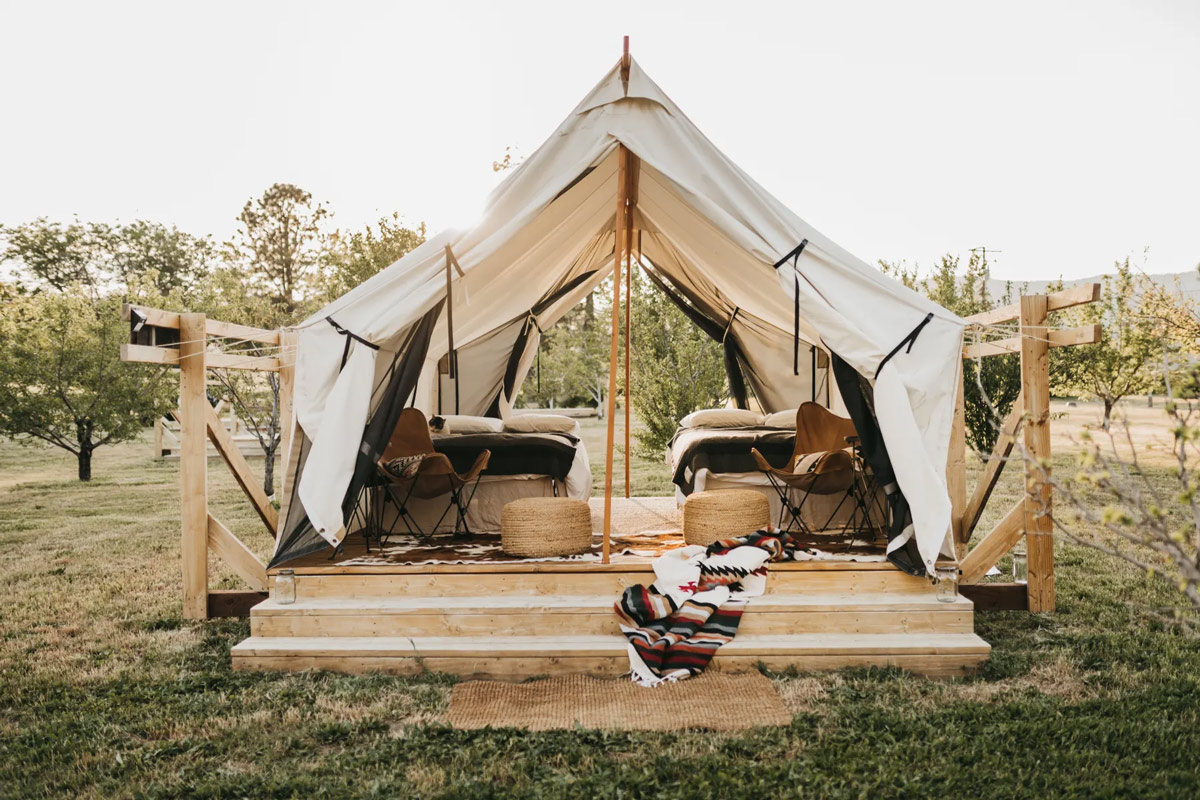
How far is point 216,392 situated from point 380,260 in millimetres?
4541

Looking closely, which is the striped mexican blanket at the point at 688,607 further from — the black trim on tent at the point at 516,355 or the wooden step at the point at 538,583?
the black trim on tent at the point at 516,355

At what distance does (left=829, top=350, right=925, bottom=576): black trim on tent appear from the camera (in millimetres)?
3424

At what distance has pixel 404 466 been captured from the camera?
450cm

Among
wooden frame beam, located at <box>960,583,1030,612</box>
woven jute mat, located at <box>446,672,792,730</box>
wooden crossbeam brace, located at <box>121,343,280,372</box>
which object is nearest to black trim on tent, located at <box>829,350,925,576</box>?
wooden frame beam, located at <box>960,583,1030,612</box>

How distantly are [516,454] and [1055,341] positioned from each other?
2.89 metres

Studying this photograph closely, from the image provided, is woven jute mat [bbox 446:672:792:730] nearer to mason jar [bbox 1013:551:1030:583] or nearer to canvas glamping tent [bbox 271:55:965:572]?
canvas glamping tent [bbox 271:55:965:572]

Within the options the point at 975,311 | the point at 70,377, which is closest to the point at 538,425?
the point at 975,311

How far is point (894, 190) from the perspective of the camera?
36.2 ft

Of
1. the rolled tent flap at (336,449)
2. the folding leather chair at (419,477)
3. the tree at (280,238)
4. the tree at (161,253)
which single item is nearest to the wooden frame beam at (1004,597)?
the folding leather chair at (419,477)

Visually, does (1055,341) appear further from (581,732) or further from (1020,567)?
(581,732)

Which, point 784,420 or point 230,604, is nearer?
point 230,604

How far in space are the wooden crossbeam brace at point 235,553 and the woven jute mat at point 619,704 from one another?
4.67 feet

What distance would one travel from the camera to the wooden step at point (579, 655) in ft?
10.5

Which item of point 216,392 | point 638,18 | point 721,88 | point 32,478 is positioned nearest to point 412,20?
point 638,18
